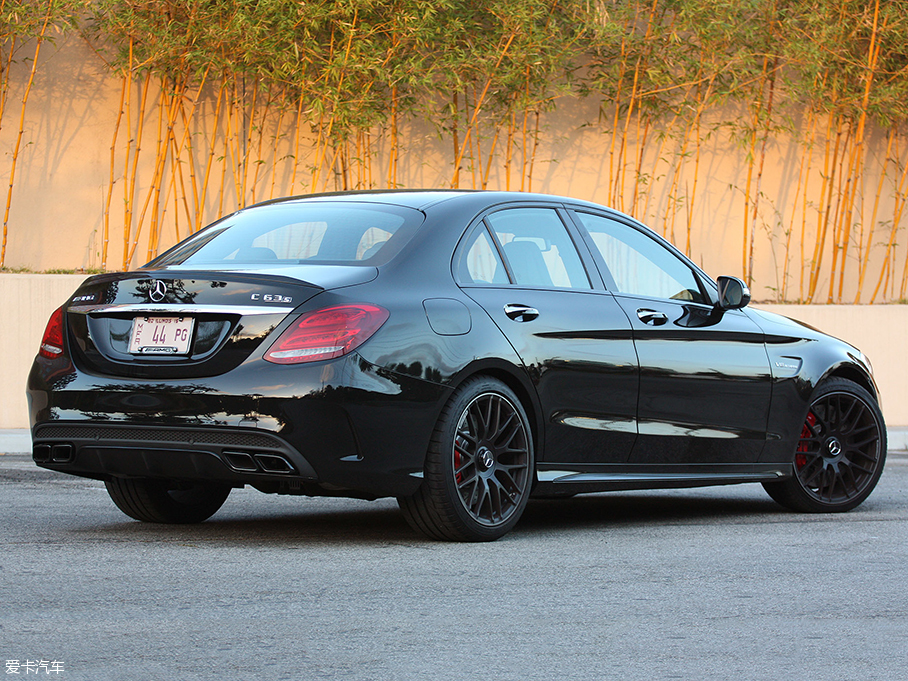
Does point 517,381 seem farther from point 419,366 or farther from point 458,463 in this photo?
point 419,366

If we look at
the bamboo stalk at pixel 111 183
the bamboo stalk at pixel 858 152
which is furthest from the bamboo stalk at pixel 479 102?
the bamboo stalk at pixel 858 152

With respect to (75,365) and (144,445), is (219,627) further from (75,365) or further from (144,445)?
(75,365)

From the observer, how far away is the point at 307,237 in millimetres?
5445

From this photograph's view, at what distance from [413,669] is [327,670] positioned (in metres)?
0.22

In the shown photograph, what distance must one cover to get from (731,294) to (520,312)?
147cm

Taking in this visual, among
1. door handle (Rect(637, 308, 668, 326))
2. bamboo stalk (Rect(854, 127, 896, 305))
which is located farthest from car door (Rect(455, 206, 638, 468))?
bamboo stalk (Rect(854, 127, 896, 305))

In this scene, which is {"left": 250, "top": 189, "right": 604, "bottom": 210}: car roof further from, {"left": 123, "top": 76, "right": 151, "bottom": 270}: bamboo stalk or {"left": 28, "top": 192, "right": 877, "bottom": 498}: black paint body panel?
{"left": 123, "top": 76, "right": 151, "bottom": 270}: bamboo stalk

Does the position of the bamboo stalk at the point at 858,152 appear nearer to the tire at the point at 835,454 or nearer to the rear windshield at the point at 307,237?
the tire at the point at 835,454

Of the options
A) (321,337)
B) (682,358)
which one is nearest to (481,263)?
(321,337)

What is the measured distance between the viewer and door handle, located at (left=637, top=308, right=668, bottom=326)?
597cm

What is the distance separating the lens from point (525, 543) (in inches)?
214

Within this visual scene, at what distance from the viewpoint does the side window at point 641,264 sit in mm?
6098

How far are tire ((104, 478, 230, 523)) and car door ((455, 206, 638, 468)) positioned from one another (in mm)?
1473

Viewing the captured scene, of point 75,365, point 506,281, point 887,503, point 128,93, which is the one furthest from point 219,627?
point 128,93
